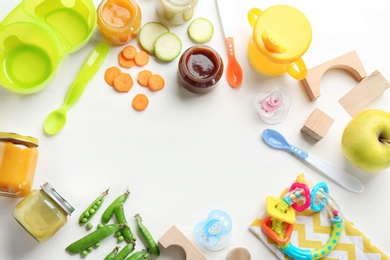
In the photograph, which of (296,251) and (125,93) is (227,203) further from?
(125,93)

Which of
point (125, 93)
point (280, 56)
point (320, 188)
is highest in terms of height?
point (280, 56)

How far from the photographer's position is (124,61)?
126 centimetres

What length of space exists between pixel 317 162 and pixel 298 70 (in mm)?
221

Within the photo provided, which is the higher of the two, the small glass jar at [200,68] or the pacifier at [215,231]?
the small glass jar at [200,68]

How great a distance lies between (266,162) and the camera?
1.26 m

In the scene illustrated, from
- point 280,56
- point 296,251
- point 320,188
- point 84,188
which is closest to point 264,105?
point 280,56

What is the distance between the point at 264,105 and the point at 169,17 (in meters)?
0.31

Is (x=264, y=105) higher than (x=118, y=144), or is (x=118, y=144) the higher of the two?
(x=264, y=105)

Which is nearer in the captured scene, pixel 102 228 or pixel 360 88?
pixel 102 228

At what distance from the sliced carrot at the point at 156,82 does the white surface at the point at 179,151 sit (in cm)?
2

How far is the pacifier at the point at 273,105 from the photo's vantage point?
4.11 ft

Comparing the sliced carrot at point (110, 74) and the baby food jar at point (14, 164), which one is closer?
the baby food jar at point (14, 164)

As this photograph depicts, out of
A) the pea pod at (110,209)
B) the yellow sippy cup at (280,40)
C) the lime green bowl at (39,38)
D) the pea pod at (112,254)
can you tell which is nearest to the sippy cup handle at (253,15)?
the yellow sippy cup at (280,40)

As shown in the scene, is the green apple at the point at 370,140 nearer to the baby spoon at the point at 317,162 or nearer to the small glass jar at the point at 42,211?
the baby spoon at the point at 317,162
